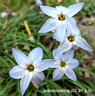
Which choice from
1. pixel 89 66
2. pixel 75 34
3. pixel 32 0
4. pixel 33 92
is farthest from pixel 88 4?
pixel 33 92

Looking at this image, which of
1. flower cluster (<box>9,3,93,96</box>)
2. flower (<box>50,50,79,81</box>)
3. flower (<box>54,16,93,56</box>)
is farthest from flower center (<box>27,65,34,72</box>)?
flower (<box>54,16,93,56</box>)

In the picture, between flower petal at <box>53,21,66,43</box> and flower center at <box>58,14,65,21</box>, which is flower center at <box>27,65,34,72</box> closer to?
flower petal at <box>53,21,66,43</box>

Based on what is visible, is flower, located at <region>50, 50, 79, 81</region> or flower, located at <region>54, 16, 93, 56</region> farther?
flower, located at <region>50, 50, 79, 81</region>

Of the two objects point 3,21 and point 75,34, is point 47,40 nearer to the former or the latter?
point 3,21

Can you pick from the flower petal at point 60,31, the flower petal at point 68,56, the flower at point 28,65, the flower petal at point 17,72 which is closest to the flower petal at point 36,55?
the flower at point 28,65

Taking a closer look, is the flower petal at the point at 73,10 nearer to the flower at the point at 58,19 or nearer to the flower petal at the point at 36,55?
the flower at the point at 58,19
